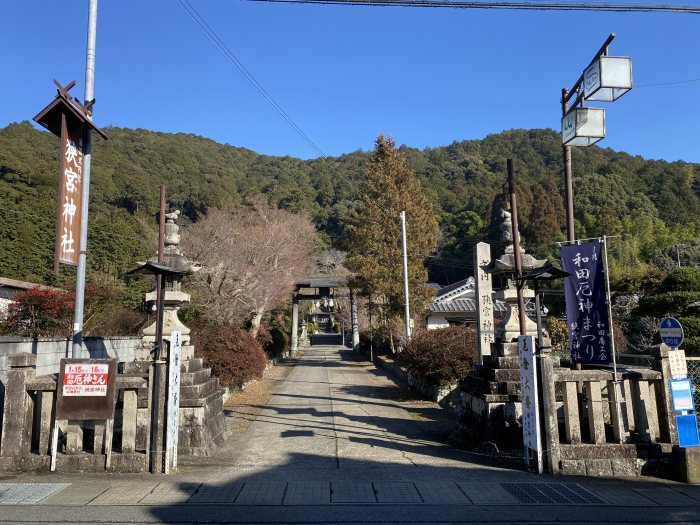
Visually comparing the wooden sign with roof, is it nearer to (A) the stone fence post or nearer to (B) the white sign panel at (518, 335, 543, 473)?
(A) the stone fence post

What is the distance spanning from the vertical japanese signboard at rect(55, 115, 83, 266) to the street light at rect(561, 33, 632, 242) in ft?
27.9

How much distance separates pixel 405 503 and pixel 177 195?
4492cm

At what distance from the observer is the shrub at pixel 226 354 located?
45.4ft

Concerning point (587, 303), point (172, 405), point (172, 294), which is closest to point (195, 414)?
point (172, 405)

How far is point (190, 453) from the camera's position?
7.45 metres

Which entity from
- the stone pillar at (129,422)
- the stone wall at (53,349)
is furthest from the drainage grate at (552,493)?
the stone wall at (53,349)

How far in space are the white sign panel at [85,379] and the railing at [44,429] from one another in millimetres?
276

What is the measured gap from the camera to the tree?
2475 cm

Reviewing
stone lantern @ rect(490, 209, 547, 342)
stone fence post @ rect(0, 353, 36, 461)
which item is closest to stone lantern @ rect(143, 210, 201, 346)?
stone fence post @ rect(0, 353, 36, 461)

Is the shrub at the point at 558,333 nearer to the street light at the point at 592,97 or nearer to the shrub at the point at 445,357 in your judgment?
the shrub at the point at 445,357

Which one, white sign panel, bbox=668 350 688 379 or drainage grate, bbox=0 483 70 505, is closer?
drainage grate, bbox=0 483 70 505

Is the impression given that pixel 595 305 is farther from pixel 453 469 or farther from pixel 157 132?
pixel 157 132

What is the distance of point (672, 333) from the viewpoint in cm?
685

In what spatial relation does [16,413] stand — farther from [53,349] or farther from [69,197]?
[53,349]
